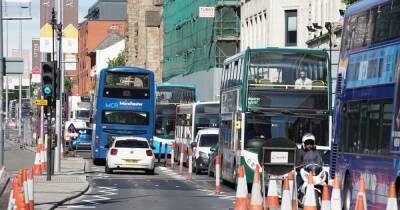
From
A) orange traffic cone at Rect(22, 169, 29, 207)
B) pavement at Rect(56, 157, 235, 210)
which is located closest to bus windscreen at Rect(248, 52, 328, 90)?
pavement at Rect(56, 157, 235, 210)

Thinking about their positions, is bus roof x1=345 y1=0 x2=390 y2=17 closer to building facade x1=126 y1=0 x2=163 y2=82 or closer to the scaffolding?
the scaffolding

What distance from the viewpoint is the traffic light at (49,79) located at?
34344 millimetres

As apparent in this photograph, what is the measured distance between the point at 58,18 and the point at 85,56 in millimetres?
134925

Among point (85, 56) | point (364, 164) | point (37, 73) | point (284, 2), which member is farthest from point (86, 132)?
point (85, 56)

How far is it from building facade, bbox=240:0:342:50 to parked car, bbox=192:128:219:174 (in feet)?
52.4

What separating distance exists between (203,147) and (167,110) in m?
15.3

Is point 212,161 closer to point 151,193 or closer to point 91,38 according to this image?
point 151,193

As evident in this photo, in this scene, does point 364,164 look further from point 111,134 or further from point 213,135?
point 111,134

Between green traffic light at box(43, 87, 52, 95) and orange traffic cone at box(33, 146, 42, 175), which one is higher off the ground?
green traffic light at box(43, 87, 52, 95)

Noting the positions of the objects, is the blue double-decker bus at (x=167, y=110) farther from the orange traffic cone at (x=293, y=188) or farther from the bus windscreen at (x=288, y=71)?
the orange traffic cone at (x=293, y=188)

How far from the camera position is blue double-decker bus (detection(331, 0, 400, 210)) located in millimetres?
18359

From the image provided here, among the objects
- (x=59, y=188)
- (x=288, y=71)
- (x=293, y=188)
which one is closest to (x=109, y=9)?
(x=59, y=188)

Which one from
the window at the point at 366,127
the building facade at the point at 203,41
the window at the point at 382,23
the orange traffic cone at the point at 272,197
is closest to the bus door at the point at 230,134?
the window at the point at 366,127

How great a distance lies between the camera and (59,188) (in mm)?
31016
